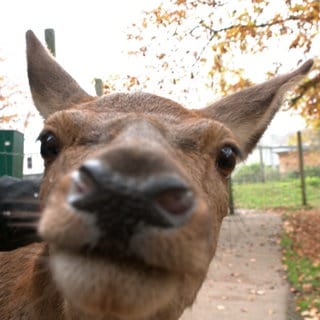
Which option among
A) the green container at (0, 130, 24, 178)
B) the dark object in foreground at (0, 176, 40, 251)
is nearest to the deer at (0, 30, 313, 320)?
the dark object in foreground at (0, 176, 40, 251)

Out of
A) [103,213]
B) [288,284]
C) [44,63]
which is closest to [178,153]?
[103,213]

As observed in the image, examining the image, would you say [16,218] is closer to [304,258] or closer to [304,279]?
[304,279]

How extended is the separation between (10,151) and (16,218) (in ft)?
7.76

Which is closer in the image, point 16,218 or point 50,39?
point 16,218

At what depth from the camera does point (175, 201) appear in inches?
71.7

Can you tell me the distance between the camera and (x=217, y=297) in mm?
8406

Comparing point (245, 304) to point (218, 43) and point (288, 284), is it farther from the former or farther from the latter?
point (218, 43)

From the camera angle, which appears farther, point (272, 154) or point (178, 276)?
point (272, 154)

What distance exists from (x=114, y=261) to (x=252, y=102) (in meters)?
2.70

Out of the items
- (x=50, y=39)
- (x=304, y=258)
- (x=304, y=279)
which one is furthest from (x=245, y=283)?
(x=50, y=39)

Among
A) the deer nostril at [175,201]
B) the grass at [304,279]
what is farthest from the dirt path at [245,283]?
the deer nostril at [175,201]

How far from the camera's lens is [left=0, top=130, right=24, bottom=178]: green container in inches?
214

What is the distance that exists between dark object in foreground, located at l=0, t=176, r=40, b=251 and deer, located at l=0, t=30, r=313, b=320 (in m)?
0.16

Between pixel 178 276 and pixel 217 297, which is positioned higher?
pixel 178 276
